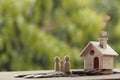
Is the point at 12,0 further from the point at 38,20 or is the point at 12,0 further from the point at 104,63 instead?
the point at 104,63

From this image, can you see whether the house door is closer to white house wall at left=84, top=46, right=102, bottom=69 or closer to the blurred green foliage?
white house wall at left=84, top=46, right=102, bottom=69

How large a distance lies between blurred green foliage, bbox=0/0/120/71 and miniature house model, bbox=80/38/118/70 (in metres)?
1.02

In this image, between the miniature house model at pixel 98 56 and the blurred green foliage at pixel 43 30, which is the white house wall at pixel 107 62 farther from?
the blurred green foliage at pixel 43 30

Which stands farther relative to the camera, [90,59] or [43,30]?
[43,30]

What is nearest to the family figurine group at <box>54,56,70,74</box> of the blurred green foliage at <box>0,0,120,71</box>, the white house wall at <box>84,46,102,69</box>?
the white house wall at <box>84,46,102,69</box>

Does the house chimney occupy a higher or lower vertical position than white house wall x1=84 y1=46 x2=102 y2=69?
higher

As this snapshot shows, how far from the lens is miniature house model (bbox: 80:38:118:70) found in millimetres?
1834

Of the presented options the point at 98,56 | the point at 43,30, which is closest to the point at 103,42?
the point at 98,56

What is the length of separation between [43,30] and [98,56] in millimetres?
1189

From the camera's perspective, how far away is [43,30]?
3.00 m

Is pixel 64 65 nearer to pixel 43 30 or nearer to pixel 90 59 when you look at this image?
pixel 90 59

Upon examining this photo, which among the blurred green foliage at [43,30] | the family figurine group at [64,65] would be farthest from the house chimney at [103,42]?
the blurred green foliage at [43,30]

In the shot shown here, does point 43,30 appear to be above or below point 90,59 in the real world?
above

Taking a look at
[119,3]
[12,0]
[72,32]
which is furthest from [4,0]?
[119,3]
